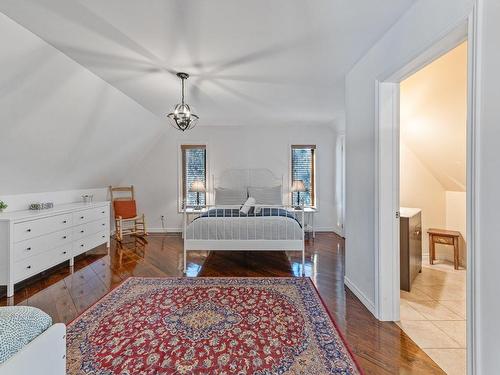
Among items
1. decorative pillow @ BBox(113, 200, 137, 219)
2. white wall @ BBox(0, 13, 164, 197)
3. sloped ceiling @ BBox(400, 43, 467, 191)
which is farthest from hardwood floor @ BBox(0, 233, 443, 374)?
sloped ceiling @ BBox(400, 43, 467, 191)

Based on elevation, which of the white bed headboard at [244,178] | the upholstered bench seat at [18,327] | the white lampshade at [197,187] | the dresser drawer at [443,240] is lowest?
the dresser drawer at [443,240]

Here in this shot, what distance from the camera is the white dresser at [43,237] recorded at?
102 inches

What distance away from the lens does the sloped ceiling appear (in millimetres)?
2299

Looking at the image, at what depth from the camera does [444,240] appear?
3.31 metres

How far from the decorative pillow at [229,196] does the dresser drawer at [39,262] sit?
8.44ft

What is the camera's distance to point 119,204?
4.98 metres

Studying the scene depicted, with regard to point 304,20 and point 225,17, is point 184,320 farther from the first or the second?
point 304,20

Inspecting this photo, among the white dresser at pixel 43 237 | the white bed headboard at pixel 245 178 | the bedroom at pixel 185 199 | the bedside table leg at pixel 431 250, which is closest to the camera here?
the bedroom at pixel 185 199

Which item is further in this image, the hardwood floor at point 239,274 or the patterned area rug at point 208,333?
the hardwood floor at point 239,274

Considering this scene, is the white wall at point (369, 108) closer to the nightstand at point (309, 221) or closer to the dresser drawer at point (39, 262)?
the nightstand at point (309, 221)

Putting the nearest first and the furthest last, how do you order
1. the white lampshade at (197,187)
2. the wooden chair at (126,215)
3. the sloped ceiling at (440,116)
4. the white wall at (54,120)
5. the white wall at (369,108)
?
the white wall at (369,108)
the white wall at (54,120)
the sloped ceiling at (440,116)
the wooden chair at (126,215)
the white lampshade at (197,187)

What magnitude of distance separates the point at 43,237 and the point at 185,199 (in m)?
1.81

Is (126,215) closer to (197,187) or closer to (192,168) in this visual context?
(197,187)

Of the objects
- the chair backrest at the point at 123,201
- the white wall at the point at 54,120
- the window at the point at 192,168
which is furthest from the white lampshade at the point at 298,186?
the chair backrest at the point at 123,201
